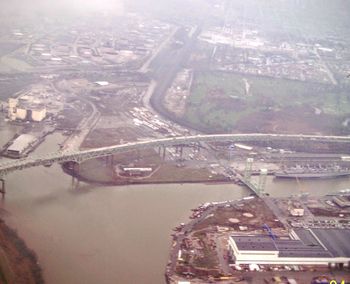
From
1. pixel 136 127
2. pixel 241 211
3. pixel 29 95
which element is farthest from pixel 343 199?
pixel 29 95

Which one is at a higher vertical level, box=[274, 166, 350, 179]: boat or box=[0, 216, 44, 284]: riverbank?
box=[0, 216, 44, 284]: riverbank

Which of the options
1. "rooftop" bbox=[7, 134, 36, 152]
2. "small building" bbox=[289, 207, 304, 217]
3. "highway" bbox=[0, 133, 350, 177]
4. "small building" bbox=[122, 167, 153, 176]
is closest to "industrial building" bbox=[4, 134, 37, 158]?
"rooftop" bbox=[7, 134, 36, 152]

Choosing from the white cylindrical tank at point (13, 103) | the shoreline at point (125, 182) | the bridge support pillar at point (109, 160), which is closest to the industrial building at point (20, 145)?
the shoreline at point (125, 182)

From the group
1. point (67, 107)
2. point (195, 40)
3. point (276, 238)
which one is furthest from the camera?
point (195, 40)

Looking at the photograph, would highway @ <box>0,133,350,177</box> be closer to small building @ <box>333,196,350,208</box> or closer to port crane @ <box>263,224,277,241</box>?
small building @ <box>333,196,350,208</box>

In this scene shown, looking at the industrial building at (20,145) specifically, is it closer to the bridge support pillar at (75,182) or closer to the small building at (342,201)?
the bridge support pillar at (75,182)

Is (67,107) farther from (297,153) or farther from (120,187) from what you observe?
(297,153)
